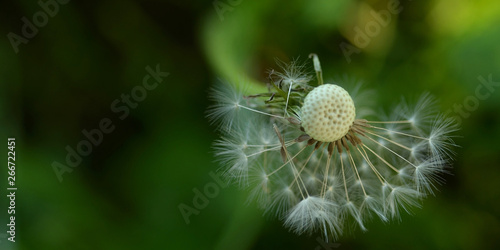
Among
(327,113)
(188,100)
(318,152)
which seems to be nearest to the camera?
(327,113)

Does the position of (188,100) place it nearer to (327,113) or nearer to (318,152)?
(318,152)

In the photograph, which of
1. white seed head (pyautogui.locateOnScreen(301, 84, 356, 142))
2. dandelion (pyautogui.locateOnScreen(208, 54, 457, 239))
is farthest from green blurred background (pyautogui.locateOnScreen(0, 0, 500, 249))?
white seed head (pyautogui.locateOnScreen(301, 84, 356, 142))

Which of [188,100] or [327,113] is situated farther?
[188,100]

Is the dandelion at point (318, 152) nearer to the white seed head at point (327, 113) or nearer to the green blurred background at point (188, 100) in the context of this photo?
the white seed head at point (327, 113)

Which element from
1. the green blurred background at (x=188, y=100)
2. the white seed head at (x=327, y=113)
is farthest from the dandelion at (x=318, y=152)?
the green blurred background at (x=188, y=100)

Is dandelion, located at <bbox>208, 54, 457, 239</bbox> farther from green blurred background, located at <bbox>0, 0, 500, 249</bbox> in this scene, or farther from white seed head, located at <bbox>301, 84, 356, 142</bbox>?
green blurred background, located at <bbox>0, 0, 500, 249</bbox>

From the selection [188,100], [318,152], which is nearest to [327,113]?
[318,152]

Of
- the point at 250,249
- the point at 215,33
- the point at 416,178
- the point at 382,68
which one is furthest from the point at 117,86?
the point at 416,178
